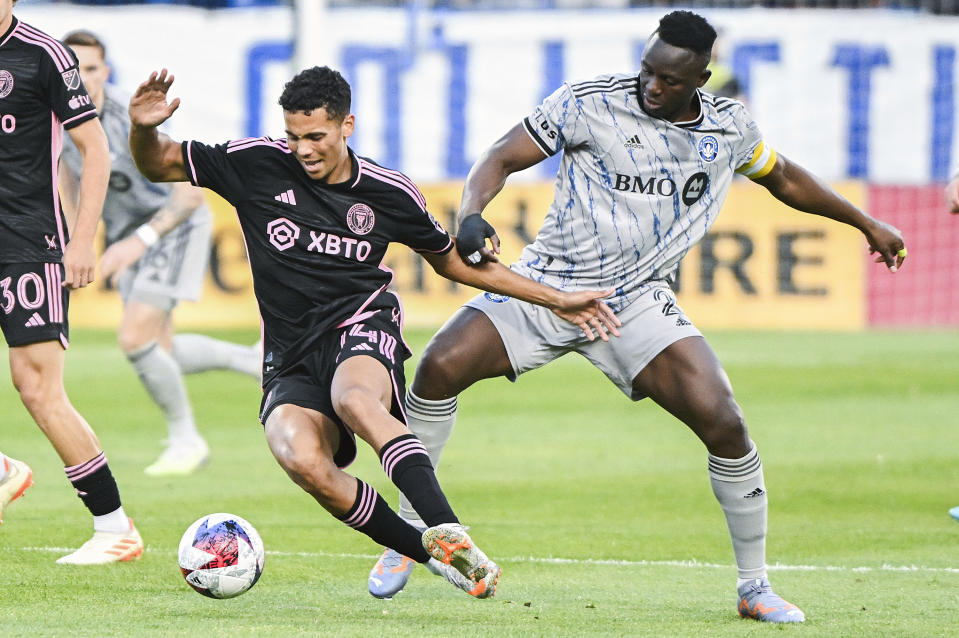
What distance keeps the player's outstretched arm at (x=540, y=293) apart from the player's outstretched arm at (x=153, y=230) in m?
2.91

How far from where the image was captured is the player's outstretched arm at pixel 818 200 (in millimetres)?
6164

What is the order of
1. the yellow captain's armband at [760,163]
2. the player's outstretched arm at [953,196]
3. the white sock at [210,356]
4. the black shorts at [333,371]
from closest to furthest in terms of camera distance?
the black shorts at [333,371], the yellow captain's armband at [760,163], the player's outstretched arm at [953,196], the white sock at [210,356]

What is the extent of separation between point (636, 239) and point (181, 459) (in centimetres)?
423

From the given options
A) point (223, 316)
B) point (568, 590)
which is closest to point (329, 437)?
point (568, 590)

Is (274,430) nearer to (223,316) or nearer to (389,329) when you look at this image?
(389,329)

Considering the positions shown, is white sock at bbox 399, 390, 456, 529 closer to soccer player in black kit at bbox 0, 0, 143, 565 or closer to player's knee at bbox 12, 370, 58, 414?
soccer player in black kit at bbox 0, 0, 143, 565

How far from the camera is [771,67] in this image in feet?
68.7

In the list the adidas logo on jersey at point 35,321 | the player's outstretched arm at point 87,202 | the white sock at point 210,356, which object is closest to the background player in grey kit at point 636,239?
the player's outstretched arm at point 87,202

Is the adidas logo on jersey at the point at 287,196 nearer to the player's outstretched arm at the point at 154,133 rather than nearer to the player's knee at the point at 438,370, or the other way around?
the player's outstretched arm at the point at 154,133

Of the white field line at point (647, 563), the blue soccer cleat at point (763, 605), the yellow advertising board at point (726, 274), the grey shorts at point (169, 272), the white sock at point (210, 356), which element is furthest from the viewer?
the yellow advertising board at point (726, 274)

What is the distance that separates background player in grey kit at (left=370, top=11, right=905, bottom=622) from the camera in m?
5.62

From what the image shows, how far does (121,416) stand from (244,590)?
687 centimetres

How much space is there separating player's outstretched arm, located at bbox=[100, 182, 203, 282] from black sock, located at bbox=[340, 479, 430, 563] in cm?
327

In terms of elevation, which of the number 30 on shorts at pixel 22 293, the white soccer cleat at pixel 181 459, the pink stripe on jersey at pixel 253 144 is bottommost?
the white soccer cleat at pixel 181 459
